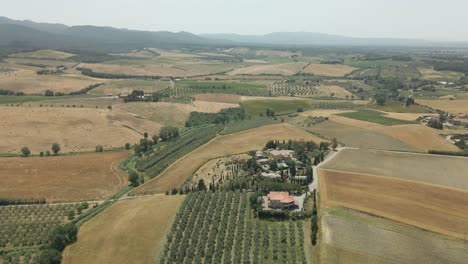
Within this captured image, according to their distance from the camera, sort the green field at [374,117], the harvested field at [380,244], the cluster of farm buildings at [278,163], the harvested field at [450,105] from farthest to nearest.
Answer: the harvested field at [450,105] → the green field at [374,117] → the cluster of farm buildings at [278,163] → the harvested field at [380,244]

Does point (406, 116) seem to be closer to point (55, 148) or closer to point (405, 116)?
point (405, 116)

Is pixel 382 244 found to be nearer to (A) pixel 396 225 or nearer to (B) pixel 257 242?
(A) pixel 396 225

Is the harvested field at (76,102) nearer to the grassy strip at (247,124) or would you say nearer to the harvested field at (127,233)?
the grassy strip at (247,124)

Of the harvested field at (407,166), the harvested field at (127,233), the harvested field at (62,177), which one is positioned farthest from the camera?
the harvested field at (407,166)

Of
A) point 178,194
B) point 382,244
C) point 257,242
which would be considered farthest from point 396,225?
point 178,194

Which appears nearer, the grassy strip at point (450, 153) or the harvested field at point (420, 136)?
the grassy strip at point (450, 153)

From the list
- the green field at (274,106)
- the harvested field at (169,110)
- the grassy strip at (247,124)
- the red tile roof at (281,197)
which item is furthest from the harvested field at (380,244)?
the green field at (274,106)

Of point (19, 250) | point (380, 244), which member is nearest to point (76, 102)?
point (19, 250)
